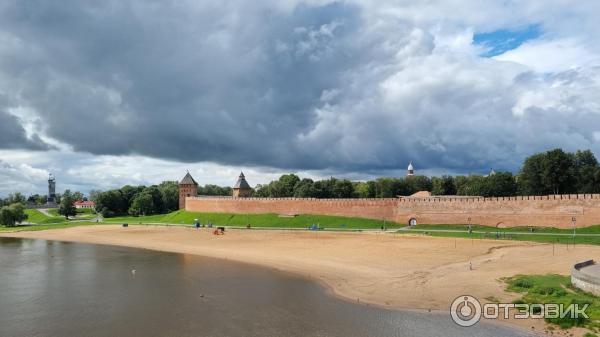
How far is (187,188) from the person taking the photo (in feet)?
263

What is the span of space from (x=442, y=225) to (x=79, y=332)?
39.3 meters

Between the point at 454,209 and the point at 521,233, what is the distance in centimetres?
957

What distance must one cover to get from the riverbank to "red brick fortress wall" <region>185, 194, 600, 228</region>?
9982 mm


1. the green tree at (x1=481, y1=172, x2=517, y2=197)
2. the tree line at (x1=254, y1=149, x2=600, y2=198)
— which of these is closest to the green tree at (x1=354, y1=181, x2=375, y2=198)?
the tree line at (x1=254, y1=149, x2=600, y2=198)

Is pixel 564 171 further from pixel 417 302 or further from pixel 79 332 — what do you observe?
pixel 79 332

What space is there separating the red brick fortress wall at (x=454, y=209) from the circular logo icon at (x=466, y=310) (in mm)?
28360

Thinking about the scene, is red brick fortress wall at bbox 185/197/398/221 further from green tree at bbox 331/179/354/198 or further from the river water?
the river water

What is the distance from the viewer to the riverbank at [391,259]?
1866 cm

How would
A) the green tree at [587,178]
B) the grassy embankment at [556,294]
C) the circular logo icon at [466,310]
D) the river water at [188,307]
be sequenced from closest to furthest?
the grassy embankment at [556,294], the river water at [188,307], the circular logo icon at [466,310], the green tree at [587,178]

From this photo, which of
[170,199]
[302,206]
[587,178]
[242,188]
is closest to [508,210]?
[587,178]

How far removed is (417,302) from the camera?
56.5ft

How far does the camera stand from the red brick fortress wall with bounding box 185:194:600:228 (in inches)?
1578

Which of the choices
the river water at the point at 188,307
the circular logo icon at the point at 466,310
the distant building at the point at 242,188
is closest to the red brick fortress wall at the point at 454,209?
the distant building at the point at 242,188

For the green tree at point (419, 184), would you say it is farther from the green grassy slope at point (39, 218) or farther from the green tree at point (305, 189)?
the green grassy slope at point (39, 218)
